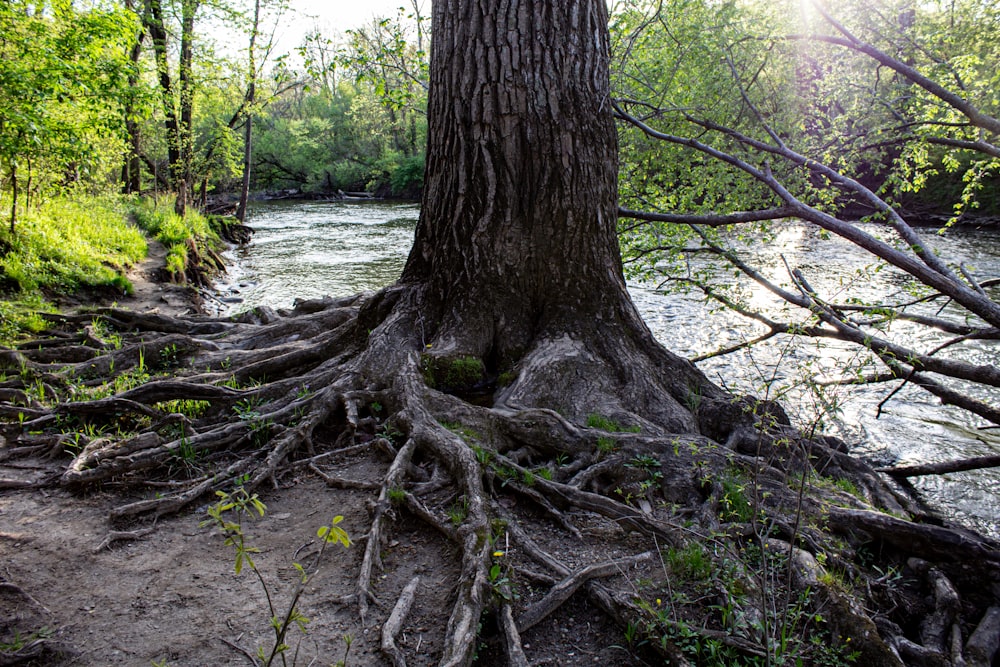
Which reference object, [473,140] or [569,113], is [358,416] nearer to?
[473,140]

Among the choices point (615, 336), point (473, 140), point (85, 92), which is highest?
point (85, 92)

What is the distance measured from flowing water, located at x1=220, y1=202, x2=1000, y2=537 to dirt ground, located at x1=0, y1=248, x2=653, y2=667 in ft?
5.16

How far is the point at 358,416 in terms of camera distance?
15.1 feet

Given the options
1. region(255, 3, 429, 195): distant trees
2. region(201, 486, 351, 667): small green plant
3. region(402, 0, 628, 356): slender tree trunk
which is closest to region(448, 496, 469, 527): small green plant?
region(201, 486, 351, 667): small green plant

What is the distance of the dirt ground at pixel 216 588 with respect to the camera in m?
2.56

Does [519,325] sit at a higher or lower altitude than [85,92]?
lower

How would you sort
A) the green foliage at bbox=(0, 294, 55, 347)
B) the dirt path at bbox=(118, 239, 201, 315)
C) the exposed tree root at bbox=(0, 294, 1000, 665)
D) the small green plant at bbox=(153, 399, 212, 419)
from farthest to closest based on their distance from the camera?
the dirt path at bbox=(118, 239, 201, 315), the green foliage at bbox=(0, 294, 55, 347), the small green plant at bbox=(153, 399, 212, 419), the exposed tree root at bbox=(0, 294, 1000, 665)

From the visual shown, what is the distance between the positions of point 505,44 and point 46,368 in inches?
209

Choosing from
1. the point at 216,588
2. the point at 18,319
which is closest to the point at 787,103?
the point at 216,588

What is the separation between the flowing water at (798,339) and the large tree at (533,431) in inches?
32.9

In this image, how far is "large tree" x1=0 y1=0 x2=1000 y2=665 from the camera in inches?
113

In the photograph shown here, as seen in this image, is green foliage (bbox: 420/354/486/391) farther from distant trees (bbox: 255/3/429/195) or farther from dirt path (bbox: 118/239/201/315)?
distant trees (bbox: 255/3/429/195)

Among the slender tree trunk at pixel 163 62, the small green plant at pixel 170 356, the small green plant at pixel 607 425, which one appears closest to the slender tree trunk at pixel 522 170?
the small green plant at pixel 607 425

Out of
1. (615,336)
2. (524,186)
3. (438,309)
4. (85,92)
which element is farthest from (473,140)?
(85,92)
